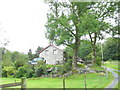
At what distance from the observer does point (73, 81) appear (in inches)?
75.4

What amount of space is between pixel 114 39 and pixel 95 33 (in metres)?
0.29

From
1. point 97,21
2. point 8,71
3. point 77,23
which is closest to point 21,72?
point 8,71

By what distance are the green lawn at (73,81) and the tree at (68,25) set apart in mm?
225

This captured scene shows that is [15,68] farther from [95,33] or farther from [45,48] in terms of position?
[95,33]

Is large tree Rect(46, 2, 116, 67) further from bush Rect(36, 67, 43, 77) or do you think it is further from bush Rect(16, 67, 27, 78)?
bush Rect(16, 67, 27, 78)

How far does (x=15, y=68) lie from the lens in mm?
1898

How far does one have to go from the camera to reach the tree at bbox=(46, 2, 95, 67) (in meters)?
2.08

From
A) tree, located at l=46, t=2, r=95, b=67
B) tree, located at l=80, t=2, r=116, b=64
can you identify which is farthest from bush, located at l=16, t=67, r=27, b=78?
tree, located at l=80, t=2, r=116, b=64

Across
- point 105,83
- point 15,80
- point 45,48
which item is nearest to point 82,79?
point 105,83

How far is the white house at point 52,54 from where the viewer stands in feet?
6.61

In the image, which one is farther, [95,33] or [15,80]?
[95,33]

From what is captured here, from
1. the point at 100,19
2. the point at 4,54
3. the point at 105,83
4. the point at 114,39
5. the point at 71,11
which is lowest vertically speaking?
the point at 105,83

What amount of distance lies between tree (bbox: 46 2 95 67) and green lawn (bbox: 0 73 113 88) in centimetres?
22

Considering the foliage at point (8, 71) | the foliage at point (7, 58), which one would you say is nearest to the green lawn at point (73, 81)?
the foliage at point (8, 71)
